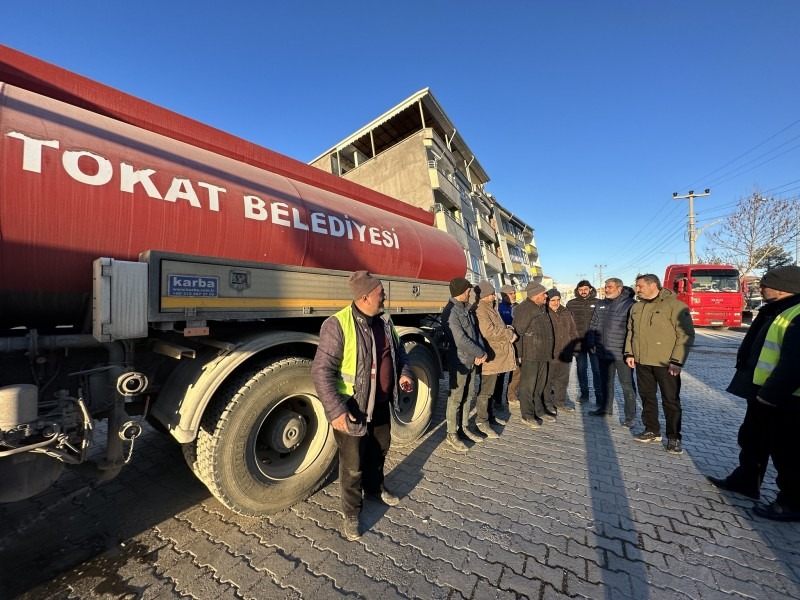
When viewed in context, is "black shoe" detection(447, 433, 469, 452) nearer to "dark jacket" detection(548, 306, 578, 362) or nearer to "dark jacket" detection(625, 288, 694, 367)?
"dark jacket" detection(548, 306, 578, 362)

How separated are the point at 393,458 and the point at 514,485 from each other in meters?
1.19

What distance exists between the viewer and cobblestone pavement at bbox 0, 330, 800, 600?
6.11 ft

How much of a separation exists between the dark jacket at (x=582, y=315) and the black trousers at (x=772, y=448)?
2430 mm

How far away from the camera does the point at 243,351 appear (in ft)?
7.34

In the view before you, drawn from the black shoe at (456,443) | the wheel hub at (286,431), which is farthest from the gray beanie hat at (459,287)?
the wheel hub at (286,431)

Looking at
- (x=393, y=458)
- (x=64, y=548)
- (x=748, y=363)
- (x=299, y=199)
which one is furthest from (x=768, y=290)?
(x=64, y=548)

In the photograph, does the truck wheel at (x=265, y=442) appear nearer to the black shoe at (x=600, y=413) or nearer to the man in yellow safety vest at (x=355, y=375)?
the man in yellow safety vest at (x=355, y=375)

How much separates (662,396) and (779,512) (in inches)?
49.3

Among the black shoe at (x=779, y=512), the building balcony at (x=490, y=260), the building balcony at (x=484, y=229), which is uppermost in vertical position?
the building balcony at (x=484, y=229)

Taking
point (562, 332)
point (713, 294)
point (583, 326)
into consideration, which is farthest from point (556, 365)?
point (713, 294)

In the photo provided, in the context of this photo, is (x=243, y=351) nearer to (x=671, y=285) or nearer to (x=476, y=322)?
(x=476, y=322)

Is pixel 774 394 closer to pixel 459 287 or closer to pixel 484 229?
pixel 459 287

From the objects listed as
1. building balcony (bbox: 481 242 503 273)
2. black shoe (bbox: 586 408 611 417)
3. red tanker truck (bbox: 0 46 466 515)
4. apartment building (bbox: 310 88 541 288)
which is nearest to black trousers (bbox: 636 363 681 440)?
A: black shoe (bbox: 586 408 611 417)

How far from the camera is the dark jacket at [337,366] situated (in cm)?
210
